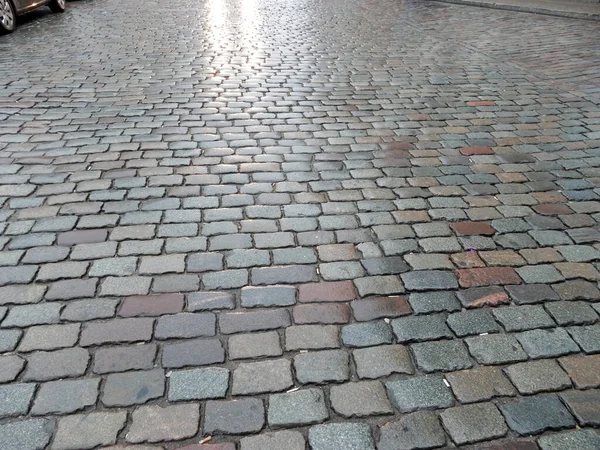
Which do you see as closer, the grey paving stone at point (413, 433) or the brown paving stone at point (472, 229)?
Result: the grey paving stone at point (413, 433)

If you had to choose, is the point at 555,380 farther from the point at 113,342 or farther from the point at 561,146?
the point at 561,146

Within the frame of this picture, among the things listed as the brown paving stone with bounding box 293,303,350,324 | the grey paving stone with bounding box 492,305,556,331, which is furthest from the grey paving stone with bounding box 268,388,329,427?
the grey paving stone with bounding box 492,305,556,331

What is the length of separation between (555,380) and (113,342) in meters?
2.06

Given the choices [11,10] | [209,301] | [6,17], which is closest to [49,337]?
[209,301]

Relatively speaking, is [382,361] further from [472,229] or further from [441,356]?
[472,229]

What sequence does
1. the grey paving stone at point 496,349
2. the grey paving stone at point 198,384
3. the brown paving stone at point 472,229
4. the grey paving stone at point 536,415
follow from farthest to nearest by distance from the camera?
the brown paving stone at point 472,229 < the grey paving stone at point 496,349 < the grey paving stone at point 198,384 < the grey paving stone at point 536,415

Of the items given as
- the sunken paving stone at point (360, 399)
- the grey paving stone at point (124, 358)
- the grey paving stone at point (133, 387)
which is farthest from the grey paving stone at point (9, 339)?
the sunken paving stone at point (360, 399)

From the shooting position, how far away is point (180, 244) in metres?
3.54

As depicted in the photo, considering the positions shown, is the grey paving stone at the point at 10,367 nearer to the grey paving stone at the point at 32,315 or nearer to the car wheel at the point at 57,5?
the grey paving stone at the point at 32,315

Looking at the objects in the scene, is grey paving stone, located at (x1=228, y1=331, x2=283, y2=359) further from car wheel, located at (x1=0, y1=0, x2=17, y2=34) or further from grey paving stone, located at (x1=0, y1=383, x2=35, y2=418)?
car wheel, located at (x1=0, y1=0, x2=17, y2=34)

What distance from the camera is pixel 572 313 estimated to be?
2.95m

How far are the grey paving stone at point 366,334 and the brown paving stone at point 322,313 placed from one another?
0.26ft

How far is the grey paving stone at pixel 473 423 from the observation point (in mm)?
2248

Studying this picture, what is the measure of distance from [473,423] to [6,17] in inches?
433
